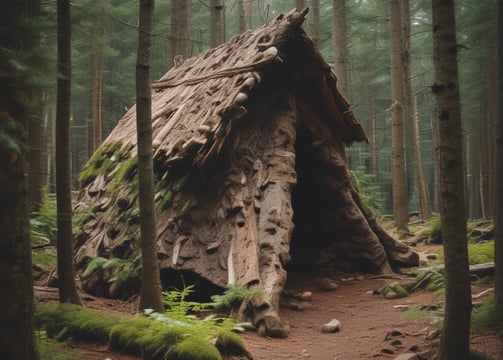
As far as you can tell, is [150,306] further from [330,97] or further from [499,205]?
[330,97]

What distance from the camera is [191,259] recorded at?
6266 mm

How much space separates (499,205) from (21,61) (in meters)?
4.43

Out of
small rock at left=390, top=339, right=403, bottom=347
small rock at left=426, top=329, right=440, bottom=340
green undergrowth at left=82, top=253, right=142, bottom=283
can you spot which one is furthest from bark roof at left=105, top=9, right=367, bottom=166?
small rock at left=426, top=329, right=440, bottom=340

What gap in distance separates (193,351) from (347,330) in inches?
110

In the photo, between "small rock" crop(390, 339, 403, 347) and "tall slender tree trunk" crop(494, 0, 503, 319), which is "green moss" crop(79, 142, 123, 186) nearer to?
"small rock" crop(390, 339, 403, 347)

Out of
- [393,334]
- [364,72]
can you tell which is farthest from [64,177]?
[364,72]

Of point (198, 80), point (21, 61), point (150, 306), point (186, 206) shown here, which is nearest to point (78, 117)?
point (198, 80)

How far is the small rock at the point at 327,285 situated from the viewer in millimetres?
7918

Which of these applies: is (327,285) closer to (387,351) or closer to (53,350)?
(387,351)

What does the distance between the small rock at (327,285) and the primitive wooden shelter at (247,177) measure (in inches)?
28.7

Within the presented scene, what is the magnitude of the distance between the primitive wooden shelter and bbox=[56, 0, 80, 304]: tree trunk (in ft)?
5.44

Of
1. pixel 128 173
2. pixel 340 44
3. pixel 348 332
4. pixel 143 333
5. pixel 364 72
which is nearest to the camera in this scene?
pixel 143 333

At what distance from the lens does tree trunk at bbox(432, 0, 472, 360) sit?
3.57 m

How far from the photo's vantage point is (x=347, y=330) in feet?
18.5
